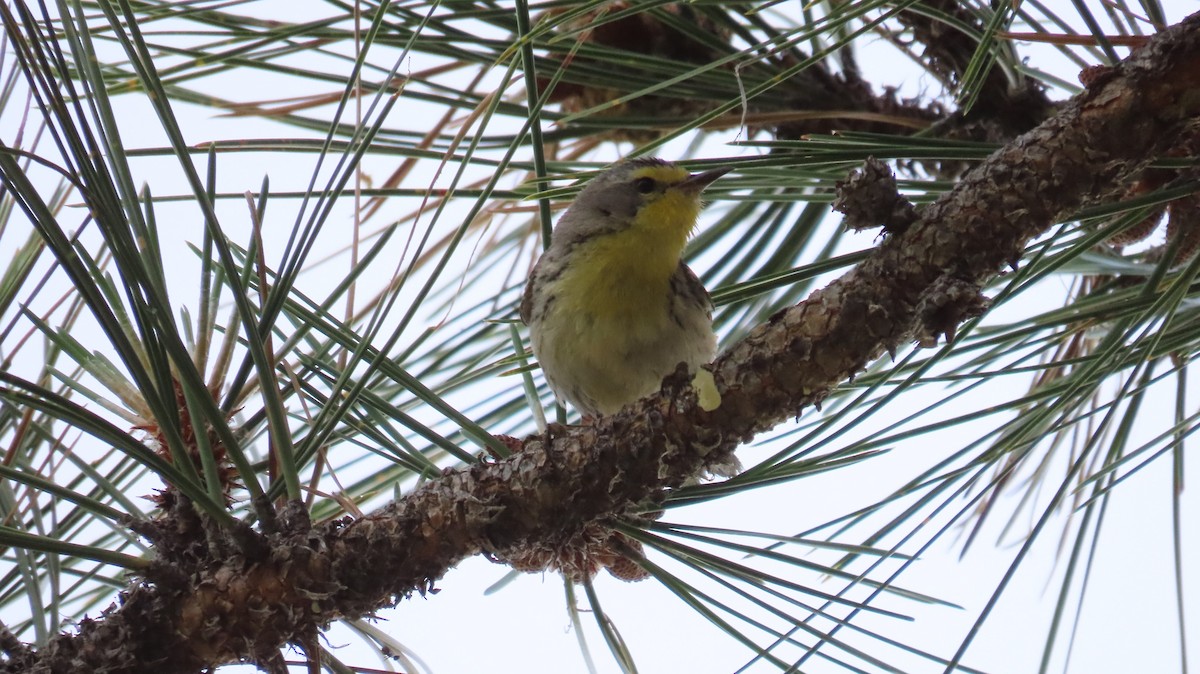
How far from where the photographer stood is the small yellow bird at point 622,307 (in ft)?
8.03

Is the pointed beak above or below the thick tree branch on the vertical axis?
above

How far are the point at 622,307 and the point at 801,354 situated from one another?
3.77 feet

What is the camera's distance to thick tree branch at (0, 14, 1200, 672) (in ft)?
4.33

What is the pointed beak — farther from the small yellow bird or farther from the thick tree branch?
the thick tree branch

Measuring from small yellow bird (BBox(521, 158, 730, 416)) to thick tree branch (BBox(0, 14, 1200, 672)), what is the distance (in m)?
0.95

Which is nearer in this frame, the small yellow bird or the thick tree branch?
the thick tree branch

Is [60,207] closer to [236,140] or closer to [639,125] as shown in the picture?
[236,140]

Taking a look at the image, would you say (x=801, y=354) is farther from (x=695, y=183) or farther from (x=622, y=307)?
(x=695, y=183)

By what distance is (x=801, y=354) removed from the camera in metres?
1.36

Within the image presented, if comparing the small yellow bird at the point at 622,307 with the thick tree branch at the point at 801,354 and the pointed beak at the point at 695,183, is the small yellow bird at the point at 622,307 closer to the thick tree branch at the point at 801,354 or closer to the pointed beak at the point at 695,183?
the pointed beak at the point at 695,183

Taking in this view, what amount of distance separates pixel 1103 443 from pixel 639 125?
3.31 feet

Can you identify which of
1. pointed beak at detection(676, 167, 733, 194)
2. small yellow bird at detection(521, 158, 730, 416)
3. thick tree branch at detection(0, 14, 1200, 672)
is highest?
pointed beak at detection(676, 167, 733, 194)

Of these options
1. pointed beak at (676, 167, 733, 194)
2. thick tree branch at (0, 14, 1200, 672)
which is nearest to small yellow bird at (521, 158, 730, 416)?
pointed beak at (676, 167, 733, 194)

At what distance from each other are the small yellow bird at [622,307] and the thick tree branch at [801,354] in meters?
0.95
